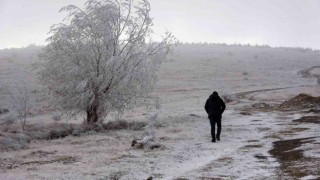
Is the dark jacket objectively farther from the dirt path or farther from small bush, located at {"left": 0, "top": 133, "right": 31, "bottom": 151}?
the dirt path

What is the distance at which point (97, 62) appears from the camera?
2002 centimetres

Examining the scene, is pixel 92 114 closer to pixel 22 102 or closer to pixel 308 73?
pixel 22 102

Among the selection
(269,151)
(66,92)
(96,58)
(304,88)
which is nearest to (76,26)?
(96,58)

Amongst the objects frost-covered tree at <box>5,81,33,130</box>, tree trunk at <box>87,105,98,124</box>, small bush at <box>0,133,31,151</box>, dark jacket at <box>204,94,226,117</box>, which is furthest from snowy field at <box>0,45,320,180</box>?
tree trunk at <box>87,105,98,124</box>

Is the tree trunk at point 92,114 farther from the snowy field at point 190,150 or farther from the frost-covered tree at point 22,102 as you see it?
the frost-covered tree at point 22,102

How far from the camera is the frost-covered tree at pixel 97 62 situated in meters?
19.7

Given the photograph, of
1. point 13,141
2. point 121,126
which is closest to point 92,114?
point 121,126

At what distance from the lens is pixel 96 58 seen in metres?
20.0

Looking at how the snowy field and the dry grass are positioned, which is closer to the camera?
the snowy field

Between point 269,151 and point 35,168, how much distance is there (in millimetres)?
6876

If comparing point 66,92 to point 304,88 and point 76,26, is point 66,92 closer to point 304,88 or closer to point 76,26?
point 76,26

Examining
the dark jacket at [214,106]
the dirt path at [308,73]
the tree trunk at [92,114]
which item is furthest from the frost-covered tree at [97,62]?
the dirt path at [308,73]

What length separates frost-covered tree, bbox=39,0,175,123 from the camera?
1972 centimetres

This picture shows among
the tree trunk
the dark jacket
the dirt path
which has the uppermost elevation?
the dirt path
